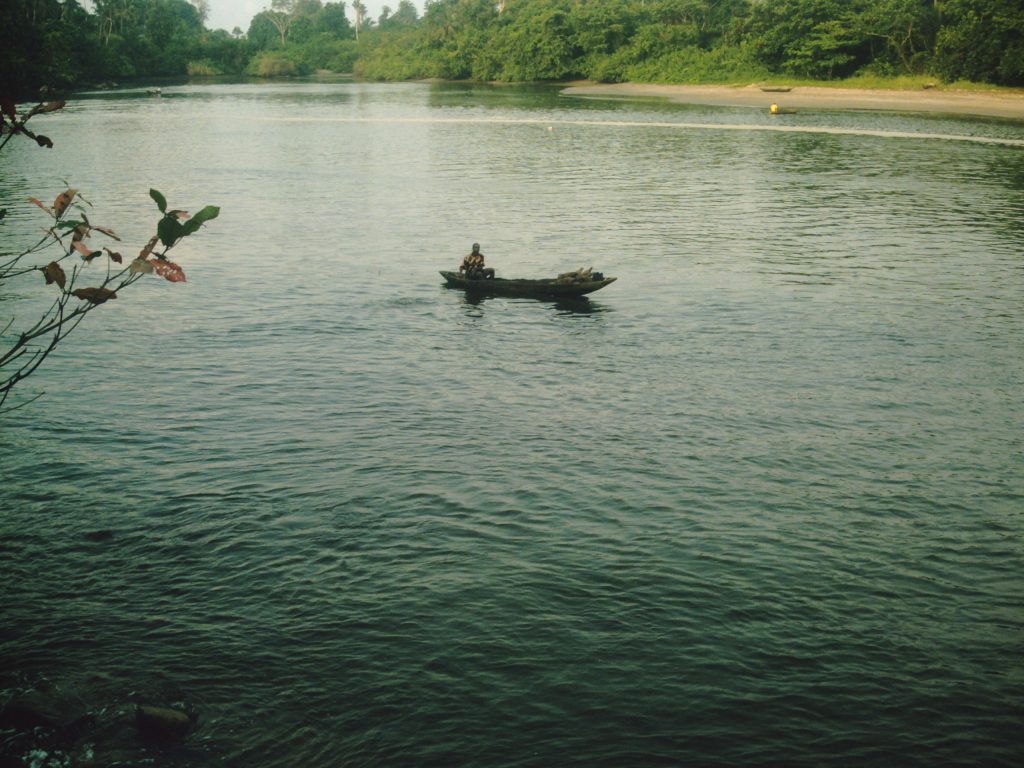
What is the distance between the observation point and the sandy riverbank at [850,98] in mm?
96438

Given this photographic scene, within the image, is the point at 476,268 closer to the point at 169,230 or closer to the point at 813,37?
the point at 169,230

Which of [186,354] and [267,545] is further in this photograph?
[186,354]

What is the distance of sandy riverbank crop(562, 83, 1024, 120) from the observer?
96438 millimetres

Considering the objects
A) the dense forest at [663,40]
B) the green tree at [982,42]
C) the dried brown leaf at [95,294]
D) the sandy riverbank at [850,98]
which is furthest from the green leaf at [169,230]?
the green tree at [982,42]

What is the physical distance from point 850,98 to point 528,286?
Answer: 89.2 meters

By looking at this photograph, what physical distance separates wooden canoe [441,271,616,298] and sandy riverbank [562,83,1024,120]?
7566 centimetres

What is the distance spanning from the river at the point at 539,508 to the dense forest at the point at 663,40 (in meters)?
45.9

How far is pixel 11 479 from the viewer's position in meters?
19.1

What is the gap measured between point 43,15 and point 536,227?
9341cm

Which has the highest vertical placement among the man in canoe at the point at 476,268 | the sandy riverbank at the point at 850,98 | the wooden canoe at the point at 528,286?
the sandy riverbank at the point at 850,98

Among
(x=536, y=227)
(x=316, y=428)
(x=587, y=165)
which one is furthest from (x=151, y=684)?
(x=587, y=165)

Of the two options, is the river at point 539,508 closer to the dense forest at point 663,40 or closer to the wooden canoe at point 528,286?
the wooden canoe at point 528,286

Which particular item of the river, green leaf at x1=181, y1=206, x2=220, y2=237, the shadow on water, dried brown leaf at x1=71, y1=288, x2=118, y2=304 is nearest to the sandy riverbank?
the river

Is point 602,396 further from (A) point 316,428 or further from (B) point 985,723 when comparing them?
(B) point 985,723
